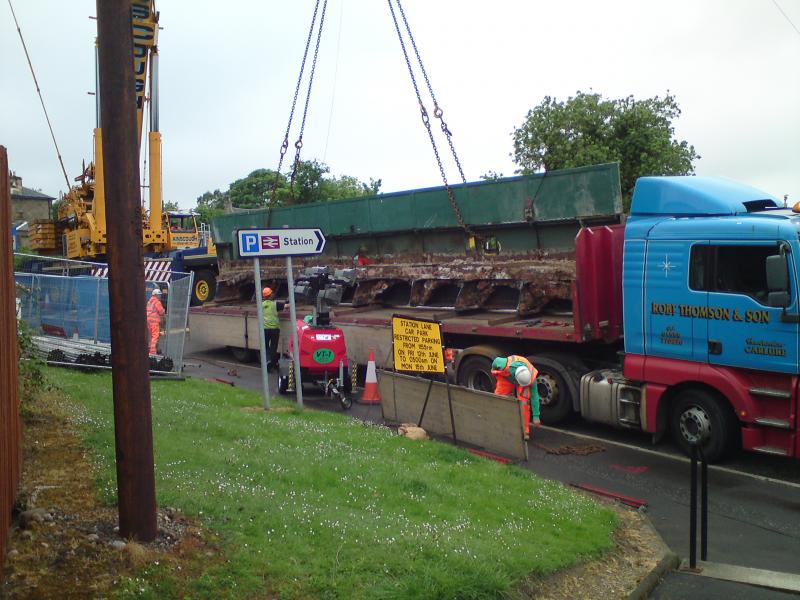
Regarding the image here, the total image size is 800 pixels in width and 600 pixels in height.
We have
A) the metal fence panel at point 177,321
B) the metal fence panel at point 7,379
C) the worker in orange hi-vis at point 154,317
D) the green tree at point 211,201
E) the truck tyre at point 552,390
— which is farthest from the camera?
the green tree at point 211,201

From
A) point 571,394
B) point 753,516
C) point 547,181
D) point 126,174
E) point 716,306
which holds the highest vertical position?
point 547,181

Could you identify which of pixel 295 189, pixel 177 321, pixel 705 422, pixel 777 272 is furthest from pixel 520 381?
pixel 295 189

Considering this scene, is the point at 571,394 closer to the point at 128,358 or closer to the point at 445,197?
the point at 445,197

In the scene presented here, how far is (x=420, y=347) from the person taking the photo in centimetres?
1030

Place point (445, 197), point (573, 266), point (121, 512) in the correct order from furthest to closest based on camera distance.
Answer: point (445, 197) < point (573, 266) < point (121, 512)

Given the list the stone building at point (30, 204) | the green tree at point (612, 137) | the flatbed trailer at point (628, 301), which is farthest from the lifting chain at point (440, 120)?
the stone building at point (30, 204)

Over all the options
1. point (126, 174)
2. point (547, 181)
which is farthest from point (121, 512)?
point (547, 181)

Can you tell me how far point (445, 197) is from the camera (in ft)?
50.3

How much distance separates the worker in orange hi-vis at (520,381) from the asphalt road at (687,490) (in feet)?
1.66

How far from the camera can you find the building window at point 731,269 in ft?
28.5

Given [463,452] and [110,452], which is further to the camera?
[463,452]

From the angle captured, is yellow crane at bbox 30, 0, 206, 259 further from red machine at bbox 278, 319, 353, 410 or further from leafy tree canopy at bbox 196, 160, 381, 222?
Result: leafy tree canopy at bbox 196, 160, 381, 222

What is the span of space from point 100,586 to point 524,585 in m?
2.77

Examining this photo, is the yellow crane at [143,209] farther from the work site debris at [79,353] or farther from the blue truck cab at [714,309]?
the blue truck cab at [714,309]
